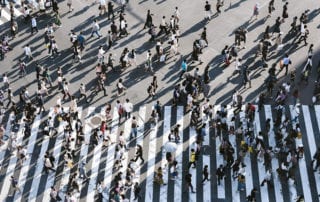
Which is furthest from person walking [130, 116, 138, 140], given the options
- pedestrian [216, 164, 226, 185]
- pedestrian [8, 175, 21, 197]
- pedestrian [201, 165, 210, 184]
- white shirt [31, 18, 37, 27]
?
white shirt [31, 18, 37, 27]

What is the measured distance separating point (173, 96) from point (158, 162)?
18.1 ft

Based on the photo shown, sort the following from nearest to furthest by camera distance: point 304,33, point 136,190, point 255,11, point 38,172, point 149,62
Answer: point 136,190, point 38,172, point 149,62, point 304,33, point 255,11

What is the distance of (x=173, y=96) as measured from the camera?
37.4m

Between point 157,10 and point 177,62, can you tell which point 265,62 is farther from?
point 157,10

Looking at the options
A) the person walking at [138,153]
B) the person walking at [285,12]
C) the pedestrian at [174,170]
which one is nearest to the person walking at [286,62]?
the person walking at [285,12]

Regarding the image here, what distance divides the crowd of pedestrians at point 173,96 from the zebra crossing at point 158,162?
33 cm

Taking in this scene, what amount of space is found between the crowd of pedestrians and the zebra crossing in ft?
1.07

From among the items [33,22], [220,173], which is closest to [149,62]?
[33,22]

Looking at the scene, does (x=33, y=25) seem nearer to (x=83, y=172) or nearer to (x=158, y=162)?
(x=83, y=172)

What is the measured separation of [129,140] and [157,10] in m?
15.2

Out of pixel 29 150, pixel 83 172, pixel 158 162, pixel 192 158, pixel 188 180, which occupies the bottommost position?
pixel 188 180

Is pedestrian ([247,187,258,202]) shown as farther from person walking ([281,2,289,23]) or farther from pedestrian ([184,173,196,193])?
person walking ([281,2,289,23])

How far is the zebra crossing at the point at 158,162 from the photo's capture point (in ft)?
105

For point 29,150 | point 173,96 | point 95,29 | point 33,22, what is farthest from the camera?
point 33,22
